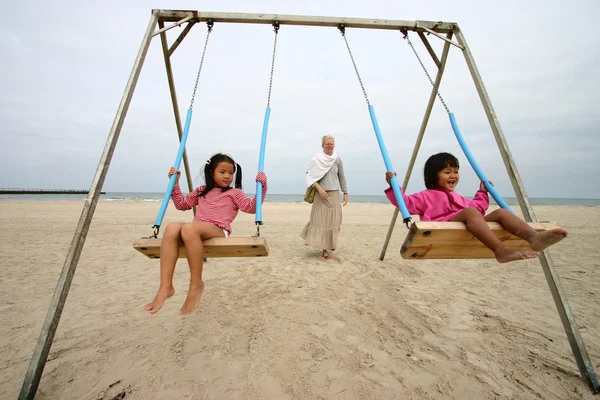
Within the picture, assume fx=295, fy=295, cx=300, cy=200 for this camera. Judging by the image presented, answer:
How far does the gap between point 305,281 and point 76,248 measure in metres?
2.49

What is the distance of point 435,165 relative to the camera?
2861mm

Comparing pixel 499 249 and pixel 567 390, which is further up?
pixel 499 249

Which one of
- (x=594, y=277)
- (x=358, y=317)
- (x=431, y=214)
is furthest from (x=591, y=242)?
Answer: (x=358, y=317)

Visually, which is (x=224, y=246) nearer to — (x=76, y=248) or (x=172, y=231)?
(x=172, y=231)

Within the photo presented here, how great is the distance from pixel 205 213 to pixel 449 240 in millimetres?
2177

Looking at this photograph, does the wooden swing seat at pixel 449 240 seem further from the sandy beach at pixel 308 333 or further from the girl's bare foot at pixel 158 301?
the girl's bare foot at pixel 158 301

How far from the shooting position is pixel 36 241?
6141mm

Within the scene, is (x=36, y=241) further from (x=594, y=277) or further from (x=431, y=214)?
(x=594, y=277)

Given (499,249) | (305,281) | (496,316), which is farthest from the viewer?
(305,281)

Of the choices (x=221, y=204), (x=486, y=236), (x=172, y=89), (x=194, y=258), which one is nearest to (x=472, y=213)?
(x=486, y=236)

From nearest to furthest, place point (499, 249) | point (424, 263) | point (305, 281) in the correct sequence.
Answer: point (499, 249) → point (305, 281) → point (424, 263)

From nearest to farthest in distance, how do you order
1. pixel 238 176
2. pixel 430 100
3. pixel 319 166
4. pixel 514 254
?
pixel 514 254 < pixel 238 176 < pixel 430 100 < pixel 319 166

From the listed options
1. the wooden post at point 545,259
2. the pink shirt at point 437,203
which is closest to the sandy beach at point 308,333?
the wooden post at point 545,259

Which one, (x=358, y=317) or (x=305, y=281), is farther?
(x=305, y=281)
